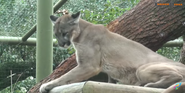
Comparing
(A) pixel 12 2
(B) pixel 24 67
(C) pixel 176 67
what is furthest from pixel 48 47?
(C) pixel 176 67

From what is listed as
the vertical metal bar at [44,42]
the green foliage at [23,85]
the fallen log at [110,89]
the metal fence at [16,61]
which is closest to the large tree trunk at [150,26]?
the vertical metal bar at [44,42]

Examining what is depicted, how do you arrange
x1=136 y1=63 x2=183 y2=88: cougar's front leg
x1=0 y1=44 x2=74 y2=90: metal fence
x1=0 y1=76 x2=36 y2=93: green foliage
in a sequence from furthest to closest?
x1=0 y1=76 x2=36 y2=93: green foliage, x1=0 y1=44 x2=74 y2=90: metal fence, x1=136 y1=63 x2=183 y2=88: cougar's front leg

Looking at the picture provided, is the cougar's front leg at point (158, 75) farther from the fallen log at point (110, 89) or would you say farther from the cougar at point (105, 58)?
the fallen log at point (110, 89)

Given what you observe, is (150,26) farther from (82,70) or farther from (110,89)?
(110,89)

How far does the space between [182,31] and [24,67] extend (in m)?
2.43

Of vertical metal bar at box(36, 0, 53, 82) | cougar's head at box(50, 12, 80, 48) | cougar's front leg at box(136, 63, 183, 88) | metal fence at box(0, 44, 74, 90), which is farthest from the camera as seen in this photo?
metal fence at box(0, 44, 74, 90)

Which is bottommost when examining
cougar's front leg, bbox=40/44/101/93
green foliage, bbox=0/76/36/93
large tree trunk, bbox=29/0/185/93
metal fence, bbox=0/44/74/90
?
green foliage, bbox=0/76/36/93

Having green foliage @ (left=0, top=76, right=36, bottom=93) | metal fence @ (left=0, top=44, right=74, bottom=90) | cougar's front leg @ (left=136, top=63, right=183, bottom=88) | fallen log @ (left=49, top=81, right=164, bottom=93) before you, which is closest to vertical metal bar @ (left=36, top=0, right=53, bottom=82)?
metal fence @ (left=0, top=44, right=74, bottom=90)

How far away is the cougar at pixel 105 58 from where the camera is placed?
2.65 metres

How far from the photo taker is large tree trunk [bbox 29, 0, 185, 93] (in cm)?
347

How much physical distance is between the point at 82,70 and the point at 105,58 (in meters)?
0.28

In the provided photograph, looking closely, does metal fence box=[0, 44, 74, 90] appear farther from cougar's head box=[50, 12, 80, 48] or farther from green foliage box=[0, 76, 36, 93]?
cougar's head box=[50, 12, 80, 48]

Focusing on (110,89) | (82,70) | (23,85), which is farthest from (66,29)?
(23,85)

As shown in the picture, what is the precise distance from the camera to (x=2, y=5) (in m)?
4.40
